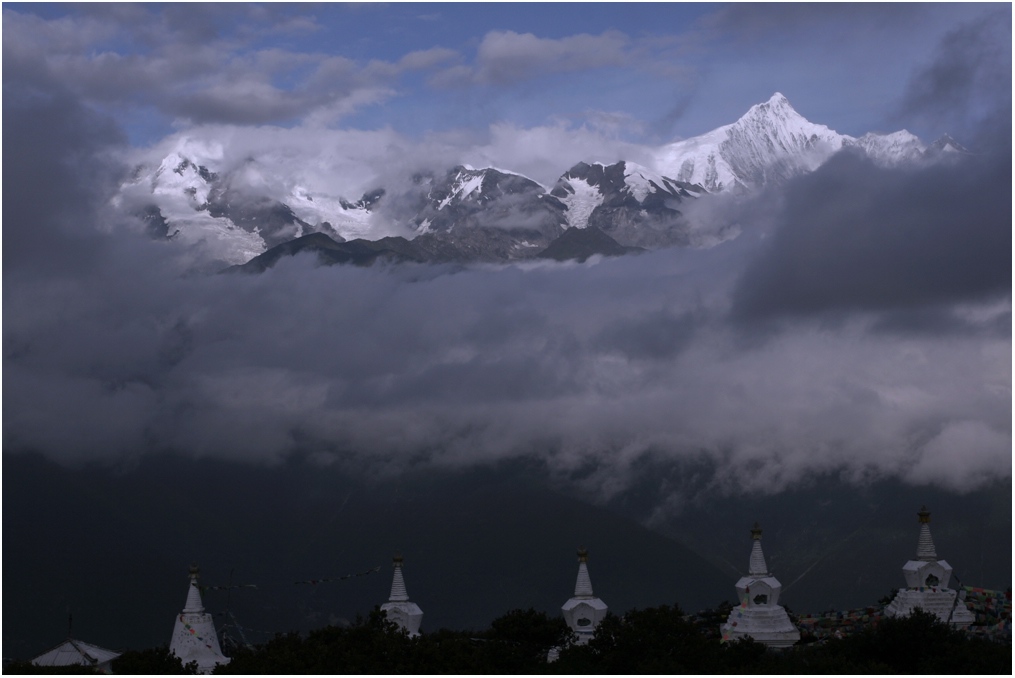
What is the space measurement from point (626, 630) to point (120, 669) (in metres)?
38.1

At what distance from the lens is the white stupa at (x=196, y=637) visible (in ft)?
319

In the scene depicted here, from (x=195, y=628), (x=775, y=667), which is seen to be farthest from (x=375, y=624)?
(x=775, y=667)

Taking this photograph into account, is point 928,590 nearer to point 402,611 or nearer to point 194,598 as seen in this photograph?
point 402,611

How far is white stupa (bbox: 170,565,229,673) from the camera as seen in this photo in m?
97.2

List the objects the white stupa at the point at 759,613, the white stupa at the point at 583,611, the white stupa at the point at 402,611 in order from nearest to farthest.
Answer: the white stupa at the point at 759,613 → the white stupa at the point at 583,611 → the white stupa at the point at 402,611

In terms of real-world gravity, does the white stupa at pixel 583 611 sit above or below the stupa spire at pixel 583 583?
below

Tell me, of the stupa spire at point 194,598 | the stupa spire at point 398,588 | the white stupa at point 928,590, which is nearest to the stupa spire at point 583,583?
the stupa spire at point 398,588

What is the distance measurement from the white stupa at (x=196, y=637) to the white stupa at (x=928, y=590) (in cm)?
5066

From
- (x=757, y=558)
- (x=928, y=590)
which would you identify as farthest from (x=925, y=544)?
(x=757, y=558)

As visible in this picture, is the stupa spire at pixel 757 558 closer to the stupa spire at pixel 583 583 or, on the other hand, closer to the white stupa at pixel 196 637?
the stupa spire at pixel 583 583

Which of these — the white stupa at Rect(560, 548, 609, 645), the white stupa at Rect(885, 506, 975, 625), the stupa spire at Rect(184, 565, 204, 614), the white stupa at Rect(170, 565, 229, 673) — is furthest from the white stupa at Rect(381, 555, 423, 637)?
the white stupa at Rect(885, 506, 975, 625)

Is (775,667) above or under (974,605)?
under

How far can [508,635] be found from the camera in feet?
317

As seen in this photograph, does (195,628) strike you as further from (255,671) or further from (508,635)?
(508,635)
